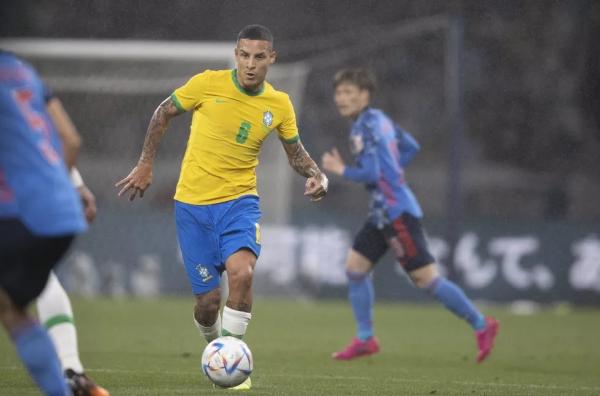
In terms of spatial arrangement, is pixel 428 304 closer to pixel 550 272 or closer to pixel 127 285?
pixel 550 272

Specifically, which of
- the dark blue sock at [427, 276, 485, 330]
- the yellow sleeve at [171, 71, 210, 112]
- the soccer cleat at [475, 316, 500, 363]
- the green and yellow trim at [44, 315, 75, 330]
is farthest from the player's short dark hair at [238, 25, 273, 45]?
the soccer cleat at [475, 316, 500, 363]

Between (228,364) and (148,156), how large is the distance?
1.50m

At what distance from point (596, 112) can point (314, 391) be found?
50.4ft

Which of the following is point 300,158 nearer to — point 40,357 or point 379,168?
point 379,168

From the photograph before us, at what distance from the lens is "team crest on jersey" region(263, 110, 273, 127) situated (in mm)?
8125

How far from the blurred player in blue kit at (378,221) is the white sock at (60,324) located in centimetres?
445

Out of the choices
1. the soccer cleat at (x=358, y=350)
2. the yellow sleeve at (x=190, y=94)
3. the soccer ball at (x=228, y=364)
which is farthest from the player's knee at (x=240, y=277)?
the soccer cleat at (x=358, y=350)

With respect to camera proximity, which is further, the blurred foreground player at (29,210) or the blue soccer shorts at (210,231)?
the blue soccer shorts at (210,231)

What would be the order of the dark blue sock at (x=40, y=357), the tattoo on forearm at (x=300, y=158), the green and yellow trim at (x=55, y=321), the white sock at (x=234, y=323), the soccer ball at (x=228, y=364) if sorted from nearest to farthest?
the dark blue sock at (x=40, y=357) < the green and yellow trim at (x=55, y=321) < the soccer ball at (x=228, y=364) < the white sock at (x=234, y=323) < the tattoo on forearm at (x=300, y=158)

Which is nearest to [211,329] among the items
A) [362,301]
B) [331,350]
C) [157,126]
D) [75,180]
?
[157,126]

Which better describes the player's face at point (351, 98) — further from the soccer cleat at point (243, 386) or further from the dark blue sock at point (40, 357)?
the dark blue sock at point (40, 357)

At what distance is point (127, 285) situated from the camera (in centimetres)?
1819

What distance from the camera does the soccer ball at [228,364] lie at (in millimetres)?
7195

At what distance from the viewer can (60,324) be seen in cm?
661
